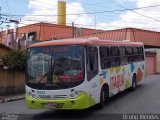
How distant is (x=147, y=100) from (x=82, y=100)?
4.85 metres

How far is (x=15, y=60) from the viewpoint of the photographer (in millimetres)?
21703

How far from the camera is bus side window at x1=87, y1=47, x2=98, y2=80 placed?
12.5 metres

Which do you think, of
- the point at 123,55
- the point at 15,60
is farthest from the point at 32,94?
the point at 15,60

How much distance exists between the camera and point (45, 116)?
1259 centimetres

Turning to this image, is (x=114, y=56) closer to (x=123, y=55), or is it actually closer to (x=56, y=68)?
(x=123, y=55)

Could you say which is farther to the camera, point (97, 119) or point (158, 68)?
point (158, 68)

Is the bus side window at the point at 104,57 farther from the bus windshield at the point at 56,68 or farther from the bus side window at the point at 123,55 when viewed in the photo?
the bus side window at the point at 123,55

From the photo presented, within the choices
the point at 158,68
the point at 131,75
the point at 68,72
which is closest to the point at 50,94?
the point at 68,72

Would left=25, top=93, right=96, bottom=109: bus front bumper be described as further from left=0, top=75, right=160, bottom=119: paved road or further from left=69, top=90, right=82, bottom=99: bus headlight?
left=0, top=75, right=160, bottom=119: paved road

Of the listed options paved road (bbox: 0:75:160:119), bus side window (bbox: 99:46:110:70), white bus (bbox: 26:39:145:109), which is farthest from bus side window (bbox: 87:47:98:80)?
paved road (bbox: 0:75:160:119)

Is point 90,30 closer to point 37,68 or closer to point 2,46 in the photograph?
point 2,46

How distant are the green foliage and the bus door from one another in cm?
929

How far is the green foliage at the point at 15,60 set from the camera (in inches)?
853

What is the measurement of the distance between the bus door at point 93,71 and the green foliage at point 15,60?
30.5ft
